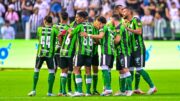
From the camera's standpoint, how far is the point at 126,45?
21.9m

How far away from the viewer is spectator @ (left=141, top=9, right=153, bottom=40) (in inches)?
1378

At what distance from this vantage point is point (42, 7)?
3691 cm

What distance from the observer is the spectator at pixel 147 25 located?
3500cm

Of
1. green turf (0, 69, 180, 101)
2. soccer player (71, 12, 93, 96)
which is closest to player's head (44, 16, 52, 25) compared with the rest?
soccer player (71, 12, 93, 96)

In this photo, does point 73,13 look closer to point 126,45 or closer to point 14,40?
point 14,40

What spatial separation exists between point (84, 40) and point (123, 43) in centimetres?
127

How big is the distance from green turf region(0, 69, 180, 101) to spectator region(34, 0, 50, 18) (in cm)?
462

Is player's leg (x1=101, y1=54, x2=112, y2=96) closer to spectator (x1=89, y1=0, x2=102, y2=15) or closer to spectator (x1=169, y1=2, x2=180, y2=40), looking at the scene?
spectator (x1=169, y1=2, x2=180, y2=40)

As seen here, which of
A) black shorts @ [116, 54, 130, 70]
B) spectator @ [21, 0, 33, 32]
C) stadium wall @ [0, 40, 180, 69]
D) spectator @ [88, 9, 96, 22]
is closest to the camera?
black shorts @ [116, 54, 130, 70]

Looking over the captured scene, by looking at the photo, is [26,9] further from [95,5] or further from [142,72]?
[142,72]

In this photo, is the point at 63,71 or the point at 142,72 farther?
the point at 142,72

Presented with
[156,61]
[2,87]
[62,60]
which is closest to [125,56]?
[62,60]

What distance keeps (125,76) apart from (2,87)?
15.8 feet

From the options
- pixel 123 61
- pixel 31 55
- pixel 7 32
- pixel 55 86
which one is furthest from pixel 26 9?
pixel 123 61
